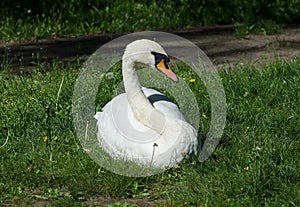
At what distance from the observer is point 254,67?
292 inches

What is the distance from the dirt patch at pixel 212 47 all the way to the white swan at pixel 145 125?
8.57 ft

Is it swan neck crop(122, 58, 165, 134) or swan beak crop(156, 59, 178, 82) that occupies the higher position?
swan beak crop(156, 59, 178, 82)

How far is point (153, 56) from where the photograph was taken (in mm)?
5137

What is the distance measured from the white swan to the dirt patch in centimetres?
261

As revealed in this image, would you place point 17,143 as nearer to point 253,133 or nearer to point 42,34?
point 253,133

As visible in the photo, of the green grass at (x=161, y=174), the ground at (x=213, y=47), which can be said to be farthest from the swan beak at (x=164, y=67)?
the ground at (x=213, y=47)

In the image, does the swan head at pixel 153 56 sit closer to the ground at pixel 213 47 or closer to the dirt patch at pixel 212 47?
the dirt patch at pixel 212 47

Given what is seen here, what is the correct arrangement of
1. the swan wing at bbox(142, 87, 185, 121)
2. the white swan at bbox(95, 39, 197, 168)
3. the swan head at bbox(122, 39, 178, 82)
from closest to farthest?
the white swan at bbox(95, 39, 197, 168) → the swan head at bbox(122, 39, 178, 82) → the swan wing at bbox(142, 87, 185, 121)

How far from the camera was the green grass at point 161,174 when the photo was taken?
469cm

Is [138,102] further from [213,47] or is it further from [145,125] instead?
[213,47]

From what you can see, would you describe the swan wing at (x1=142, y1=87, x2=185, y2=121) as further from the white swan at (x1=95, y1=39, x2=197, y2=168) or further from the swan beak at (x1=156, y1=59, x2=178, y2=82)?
the swan beak at (x1=156, y1=59, x2=178, y2=82)

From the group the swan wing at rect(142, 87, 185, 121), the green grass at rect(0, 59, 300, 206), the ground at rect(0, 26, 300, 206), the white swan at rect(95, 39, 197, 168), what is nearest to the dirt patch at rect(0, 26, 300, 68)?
the ground at rect(0, 26, 300, 206)

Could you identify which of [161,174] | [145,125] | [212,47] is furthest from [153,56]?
[212,47]

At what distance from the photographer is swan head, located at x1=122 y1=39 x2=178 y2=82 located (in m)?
5.13
